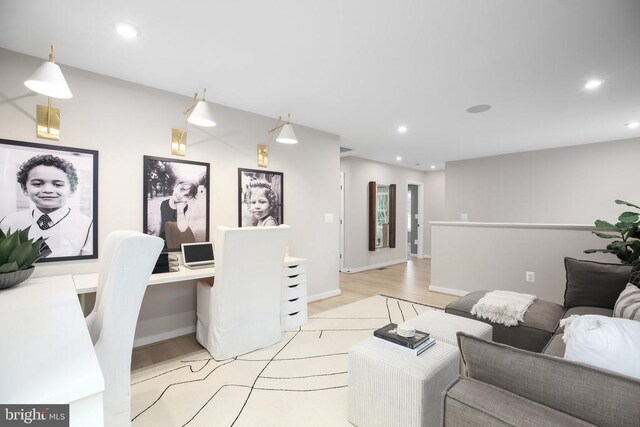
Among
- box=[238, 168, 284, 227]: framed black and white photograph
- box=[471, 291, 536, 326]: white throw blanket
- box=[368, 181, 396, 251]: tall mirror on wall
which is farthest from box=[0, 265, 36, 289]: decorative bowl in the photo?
box=[368, 181, 396, 251]: tall mirror on wall

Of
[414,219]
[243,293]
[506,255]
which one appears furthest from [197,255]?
[414,219]

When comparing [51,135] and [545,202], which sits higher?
[51,135]

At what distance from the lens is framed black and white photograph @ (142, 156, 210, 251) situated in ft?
8.98

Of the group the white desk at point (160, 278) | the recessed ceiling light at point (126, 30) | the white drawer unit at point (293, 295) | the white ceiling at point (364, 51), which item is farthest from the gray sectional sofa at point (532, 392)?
the recessed ceiling light at point (126, 30)

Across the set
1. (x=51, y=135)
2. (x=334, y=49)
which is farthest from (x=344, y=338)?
(x=51, y=135)

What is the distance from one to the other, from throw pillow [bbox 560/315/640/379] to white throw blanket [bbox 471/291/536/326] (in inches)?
50.0

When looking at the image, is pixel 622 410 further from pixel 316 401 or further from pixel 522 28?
pixel 522 28

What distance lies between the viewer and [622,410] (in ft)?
2.53

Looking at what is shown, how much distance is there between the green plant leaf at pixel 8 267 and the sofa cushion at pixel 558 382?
7.39 feet

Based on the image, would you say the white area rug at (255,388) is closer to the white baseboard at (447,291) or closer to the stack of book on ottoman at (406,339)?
the stack of book on ottoman at (406,339)

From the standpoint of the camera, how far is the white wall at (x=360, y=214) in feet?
19.4

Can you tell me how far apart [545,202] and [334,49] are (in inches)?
198

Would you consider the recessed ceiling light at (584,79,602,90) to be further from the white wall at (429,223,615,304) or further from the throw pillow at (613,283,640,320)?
the throw pillow at (613,283,640,320)

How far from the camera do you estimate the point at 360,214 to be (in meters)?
6.09
